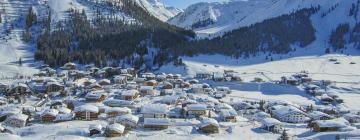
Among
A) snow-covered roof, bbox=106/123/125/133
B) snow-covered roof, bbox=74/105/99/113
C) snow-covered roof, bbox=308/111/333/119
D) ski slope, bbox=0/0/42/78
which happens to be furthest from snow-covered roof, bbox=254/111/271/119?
ski slope, bbox=0/0/42/78

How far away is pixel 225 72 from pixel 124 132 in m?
72.8

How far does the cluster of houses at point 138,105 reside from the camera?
68.2 meters

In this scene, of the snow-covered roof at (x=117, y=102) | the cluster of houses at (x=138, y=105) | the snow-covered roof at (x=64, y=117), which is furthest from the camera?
the snow-covered roof at (x=117, y=102)

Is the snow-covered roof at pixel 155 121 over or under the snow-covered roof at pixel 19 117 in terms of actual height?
under

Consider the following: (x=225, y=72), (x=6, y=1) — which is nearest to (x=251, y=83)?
(x=225, y=72)

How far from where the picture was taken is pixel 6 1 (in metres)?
191

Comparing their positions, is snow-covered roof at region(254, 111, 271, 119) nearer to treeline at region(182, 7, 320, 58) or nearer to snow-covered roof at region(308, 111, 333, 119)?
snow-covered roof at region(308, 111, 333, 119)

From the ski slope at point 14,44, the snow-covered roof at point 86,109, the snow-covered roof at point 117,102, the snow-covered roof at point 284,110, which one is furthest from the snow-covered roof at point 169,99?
the ski slope at point 14,44

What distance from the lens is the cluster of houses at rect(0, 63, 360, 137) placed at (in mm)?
68250

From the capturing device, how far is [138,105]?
85.5 meters

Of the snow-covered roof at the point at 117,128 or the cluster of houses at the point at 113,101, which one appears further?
the cluster of houses at the point at 113,101

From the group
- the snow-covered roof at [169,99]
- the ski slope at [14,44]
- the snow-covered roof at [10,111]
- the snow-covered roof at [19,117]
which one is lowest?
the snow-covered roof at [19,117]

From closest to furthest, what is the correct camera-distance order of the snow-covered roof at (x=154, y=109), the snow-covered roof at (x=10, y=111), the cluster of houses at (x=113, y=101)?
the cluster of houses at (x=113, y=101) → the snow-covered roof at (x=10, y=111) → the snow-covered roof at (x=154, y=109)

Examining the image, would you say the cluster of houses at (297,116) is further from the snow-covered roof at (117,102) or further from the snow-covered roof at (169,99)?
the snow-covered roof at (117,102)
